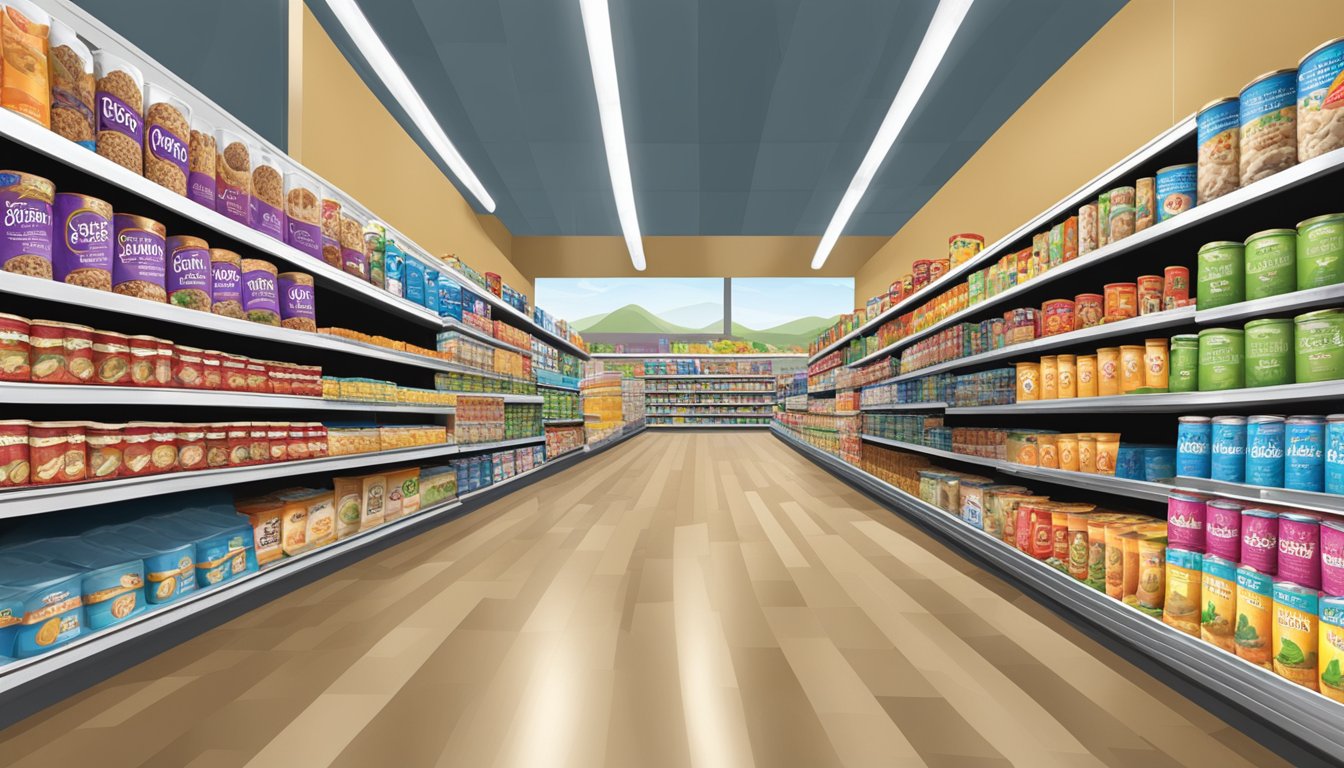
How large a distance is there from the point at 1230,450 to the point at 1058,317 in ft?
3.17

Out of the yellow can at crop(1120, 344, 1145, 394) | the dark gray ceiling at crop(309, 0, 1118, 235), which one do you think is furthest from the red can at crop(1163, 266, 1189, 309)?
the dark gray ceiling at crop(309, 0, 1118, 235)

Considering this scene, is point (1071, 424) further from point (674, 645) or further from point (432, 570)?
point (432, 570)

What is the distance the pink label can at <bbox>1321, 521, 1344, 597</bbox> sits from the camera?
104cm

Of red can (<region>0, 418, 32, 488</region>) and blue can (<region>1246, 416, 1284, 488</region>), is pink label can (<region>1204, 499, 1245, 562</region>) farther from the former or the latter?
red can (<region>0, 418, 32, 488</region>)

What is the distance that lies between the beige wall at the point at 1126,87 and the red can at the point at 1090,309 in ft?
5.02

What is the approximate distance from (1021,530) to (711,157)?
6797mm

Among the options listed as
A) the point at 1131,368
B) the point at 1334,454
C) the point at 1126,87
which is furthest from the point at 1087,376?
the point at 1126,87

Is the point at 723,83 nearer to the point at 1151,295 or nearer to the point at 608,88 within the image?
the point at 608,88

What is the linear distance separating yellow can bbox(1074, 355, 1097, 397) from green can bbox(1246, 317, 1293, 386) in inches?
24.9

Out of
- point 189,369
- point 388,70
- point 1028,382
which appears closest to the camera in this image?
point 189,369

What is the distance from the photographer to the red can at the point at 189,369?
160cm

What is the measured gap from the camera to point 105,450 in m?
1.39

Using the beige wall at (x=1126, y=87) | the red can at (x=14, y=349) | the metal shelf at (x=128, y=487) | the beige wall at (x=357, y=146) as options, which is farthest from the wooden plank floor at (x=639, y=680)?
the beige wall at (x=357, y=146)

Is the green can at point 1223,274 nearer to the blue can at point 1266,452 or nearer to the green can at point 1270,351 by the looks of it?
the green can at point 1270,351
